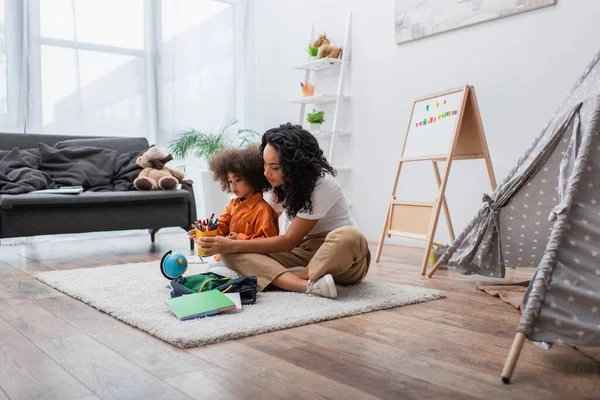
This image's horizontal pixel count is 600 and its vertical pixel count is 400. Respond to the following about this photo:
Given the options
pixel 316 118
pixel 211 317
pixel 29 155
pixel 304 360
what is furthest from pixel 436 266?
pixel 29 155

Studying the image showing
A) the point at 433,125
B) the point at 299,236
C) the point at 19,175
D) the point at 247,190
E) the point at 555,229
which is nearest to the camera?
the point at 555,229

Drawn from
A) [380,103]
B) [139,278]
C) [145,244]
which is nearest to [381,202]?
[380,103]

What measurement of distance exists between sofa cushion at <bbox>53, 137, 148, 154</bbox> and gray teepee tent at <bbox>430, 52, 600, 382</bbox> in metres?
2.54

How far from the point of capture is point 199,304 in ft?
5.68

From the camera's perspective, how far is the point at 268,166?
204 centimetres

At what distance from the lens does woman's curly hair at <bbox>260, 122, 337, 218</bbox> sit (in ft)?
6.54

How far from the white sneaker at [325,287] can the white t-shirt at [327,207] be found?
0.23 meters

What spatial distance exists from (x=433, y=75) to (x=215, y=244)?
2173mm

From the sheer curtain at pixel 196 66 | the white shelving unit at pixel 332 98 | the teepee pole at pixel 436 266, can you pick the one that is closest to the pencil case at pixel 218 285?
the teepee pole at pixel 436 266

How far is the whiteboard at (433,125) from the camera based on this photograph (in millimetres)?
2809

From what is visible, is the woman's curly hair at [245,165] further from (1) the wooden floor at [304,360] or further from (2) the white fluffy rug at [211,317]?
(1) the wooden floor at [304,360]

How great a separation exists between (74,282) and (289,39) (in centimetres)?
317

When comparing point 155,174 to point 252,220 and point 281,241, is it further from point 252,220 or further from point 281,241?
point 281,241

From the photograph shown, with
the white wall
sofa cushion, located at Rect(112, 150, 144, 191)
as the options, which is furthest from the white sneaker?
sofa cushion, located at Rect(112, 150, 144, 191)
